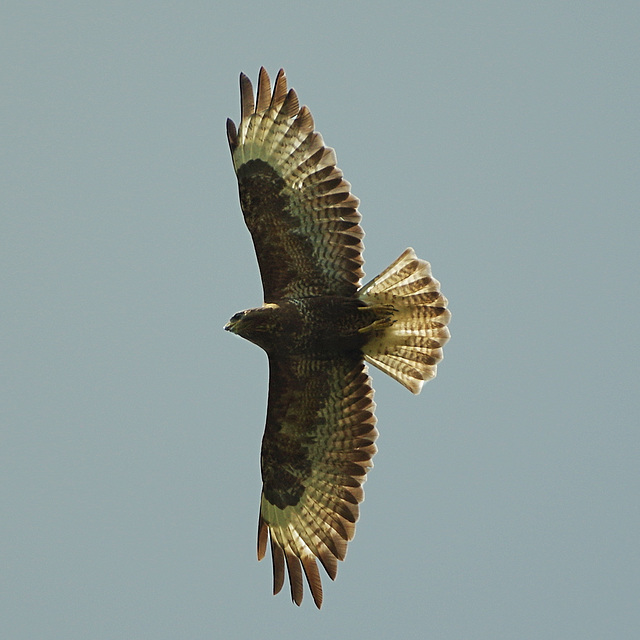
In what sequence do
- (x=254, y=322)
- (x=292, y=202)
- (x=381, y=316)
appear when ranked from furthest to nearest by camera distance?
(x=381, y=316), (x=292, y=202), (x=254, y=322)

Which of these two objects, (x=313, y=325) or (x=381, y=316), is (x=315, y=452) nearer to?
(x=313, y=325)

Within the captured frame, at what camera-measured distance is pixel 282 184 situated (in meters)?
12.1

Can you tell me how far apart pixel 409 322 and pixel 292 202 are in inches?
60.9

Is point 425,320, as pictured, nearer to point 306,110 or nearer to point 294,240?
point 294,240

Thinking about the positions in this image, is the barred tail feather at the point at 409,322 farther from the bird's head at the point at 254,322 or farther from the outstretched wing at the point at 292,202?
the bird's head at the point at 254,322

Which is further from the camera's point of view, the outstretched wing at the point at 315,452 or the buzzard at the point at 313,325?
the outstretched wing at the point at 315,452

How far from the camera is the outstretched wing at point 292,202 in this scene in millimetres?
12086

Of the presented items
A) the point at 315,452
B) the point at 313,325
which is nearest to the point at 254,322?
the point at 313,325

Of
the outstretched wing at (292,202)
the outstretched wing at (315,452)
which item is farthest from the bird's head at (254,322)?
the outstretched wing at (315,452)

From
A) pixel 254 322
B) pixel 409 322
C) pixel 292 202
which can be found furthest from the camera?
pixel 409 322

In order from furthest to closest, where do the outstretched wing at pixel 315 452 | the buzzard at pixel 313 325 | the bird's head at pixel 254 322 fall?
the outstretched wing at pixel 315 452 < the buzzard at pixel 313 325 < the bird's head at pixel 254 322

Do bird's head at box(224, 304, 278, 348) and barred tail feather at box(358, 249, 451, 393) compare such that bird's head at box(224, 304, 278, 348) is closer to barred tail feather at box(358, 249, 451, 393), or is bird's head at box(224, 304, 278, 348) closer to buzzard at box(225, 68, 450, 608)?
buzzard at box(225, 68, 450, 608)

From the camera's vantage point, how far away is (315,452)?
1239 centimetres

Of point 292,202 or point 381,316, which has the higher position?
point 292,202
